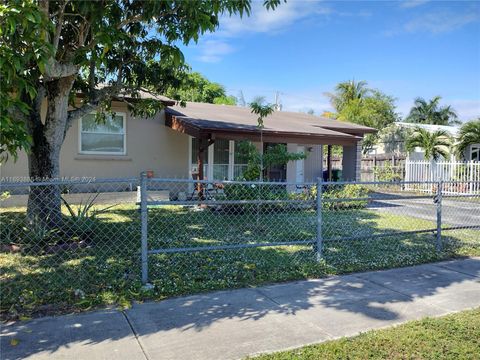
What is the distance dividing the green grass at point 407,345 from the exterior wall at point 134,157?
389 inches

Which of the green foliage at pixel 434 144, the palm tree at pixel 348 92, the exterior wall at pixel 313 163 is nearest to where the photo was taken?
the exterior wall at pixel 313 163

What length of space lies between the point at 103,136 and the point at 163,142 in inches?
73.7

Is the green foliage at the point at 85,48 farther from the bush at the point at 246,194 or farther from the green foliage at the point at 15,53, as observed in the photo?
the bush at the point at 246,194

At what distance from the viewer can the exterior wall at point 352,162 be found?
1717 cm

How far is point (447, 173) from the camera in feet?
65.1

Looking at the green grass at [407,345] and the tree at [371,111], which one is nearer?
the green grass at [407,345]

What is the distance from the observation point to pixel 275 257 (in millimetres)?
6406

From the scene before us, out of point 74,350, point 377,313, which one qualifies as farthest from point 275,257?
point 74,350

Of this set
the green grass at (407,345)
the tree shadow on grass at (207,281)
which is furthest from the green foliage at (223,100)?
the green grass at (407,345)

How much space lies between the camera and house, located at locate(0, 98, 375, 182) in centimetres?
1155

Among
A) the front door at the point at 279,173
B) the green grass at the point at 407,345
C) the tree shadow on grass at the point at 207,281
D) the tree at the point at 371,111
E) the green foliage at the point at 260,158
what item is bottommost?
the green grass at the point at 407,345

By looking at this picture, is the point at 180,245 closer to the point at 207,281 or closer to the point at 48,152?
the point at 207,281

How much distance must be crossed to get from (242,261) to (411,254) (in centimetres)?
296

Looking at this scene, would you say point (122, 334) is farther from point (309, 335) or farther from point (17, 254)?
point (17, 254)
